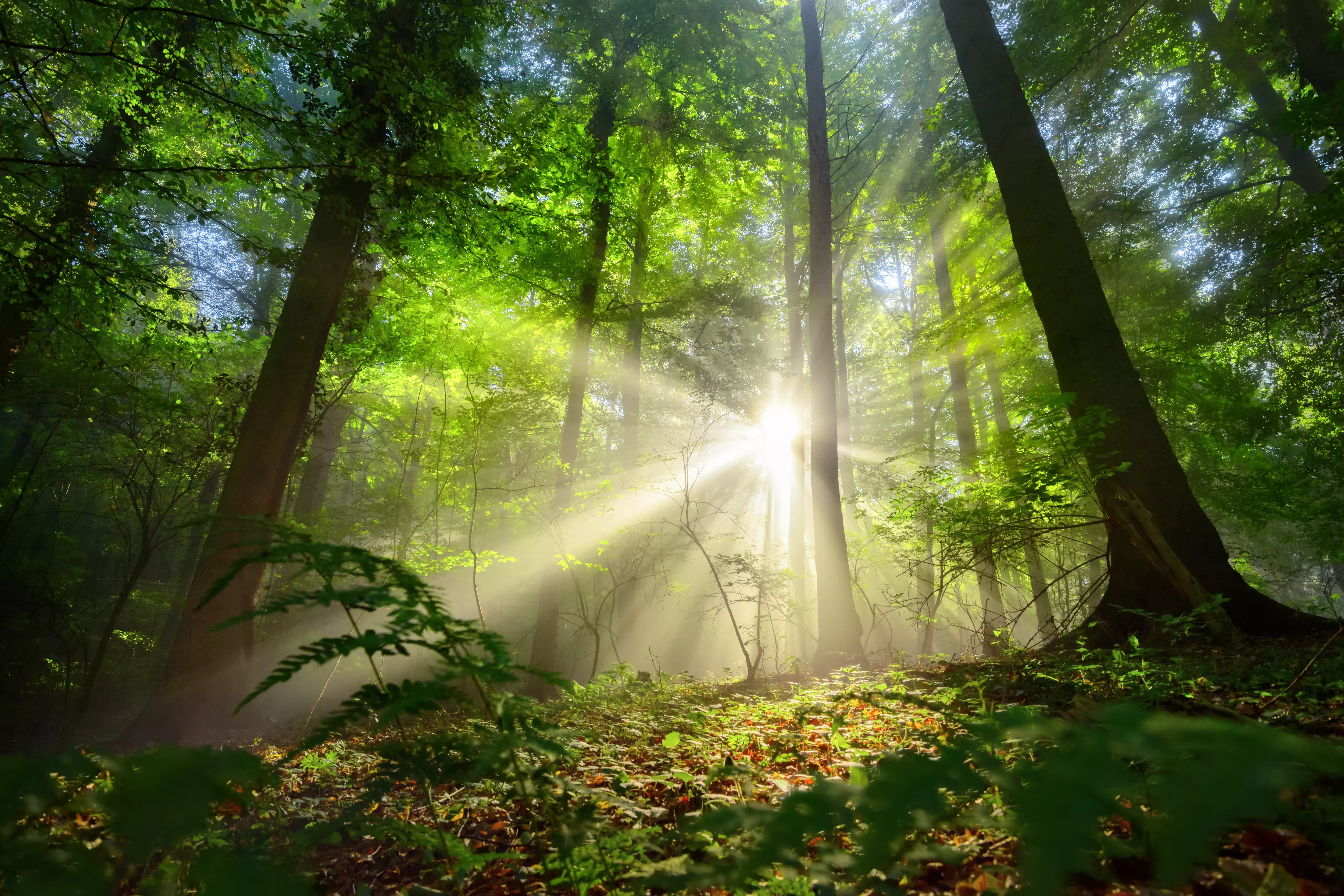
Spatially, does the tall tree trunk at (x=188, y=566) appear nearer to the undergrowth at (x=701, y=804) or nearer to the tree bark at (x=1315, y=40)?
the undergrowth at (x=701, y=804)

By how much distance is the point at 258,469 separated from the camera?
551 cm

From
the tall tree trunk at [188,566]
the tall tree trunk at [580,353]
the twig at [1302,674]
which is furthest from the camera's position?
the tall tree trunk at [188,566]

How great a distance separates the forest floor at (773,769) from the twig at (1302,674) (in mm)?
21

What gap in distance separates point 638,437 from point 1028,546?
10129 mm

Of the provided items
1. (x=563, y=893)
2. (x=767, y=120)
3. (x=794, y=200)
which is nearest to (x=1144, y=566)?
(x=563, y=893)

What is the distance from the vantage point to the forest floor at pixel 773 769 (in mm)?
1370

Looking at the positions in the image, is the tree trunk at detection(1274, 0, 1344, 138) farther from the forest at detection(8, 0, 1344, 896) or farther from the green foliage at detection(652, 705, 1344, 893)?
the green foliage at detection(652, 705, 1344, 893)

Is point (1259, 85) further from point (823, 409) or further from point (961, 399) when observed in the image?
point (823, 409)

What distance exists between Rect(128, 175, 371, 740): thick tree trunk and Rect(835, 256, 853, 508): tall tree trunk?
1386 cm

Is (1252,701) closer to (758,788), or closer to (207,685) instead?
(758,788)

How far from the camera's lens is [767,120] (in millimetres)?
11211

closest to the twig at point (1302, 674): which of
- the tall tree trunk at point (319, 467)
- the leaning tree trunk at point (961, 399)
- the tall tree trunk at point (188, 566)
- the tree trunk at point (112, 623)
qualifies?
the leaning tree trunk at point (961, 399)

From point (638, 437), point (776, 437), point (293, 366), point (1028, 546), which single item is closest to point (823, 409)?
point (1028, 546)

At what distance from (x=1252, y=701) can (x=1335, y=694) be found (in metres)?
0.31
